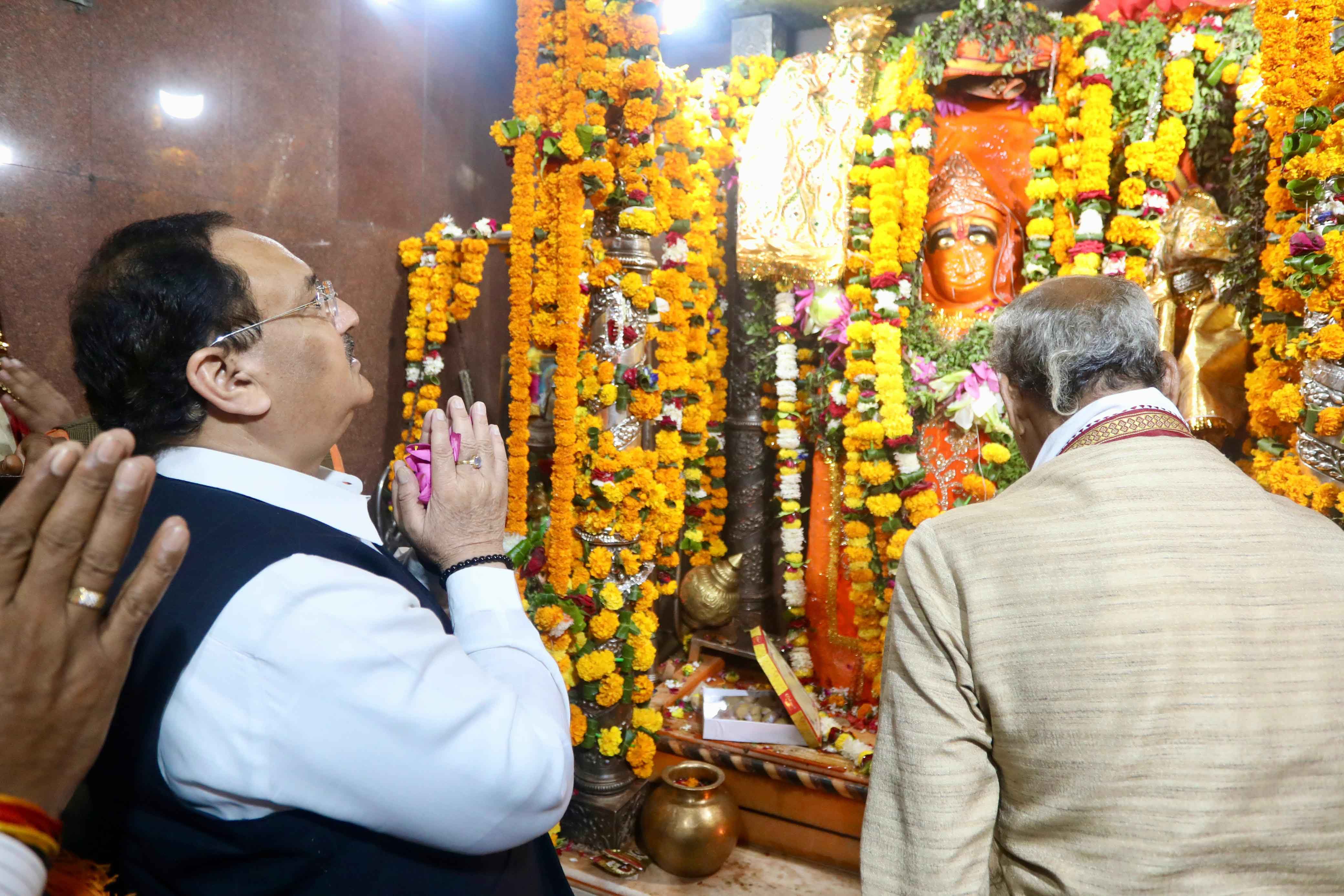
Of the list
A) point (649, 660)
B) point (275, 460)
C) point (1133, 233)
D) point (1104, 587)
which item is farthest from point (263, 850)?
point (1133, 233)

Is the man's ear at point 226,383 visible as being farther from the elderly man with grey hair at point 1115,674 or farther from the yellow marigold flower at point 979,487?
the yellow marigold flower at point 979,487

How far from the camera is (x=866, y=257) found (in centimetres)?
381

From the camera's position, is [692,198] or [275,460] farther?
[692,198]

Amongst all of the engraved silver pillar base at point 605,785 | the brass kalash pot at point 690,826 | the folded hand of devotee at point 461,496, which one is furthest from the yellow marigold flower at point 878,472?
the folded hand of devotee at point 461,496

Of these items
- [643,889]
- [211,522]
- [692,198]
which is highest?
[692,198]

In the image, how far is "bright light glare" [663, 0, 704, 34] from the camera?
4.26m

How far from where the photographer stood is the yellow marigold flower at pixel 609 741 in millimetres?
3219

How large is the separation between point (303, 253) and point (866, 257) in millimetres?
2563

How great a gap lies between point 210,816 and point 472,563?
1.57 feet

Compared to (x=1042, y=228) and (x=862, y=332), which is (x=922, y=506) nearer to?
(x=862, y=332)

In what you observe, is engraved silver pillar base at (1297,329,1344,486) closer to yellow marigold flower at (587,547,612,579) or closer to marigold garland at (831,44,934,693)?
marigold garland at (831,44,934,693)

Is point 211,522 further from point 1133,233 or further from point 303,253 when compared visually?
point 1133,233

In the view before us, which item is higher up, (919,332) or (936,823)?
(919,332)

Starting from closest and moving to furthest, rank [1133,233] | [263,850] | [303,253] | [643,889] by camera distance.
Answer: [263,850], [643,889], [1133,233], [303,253]
